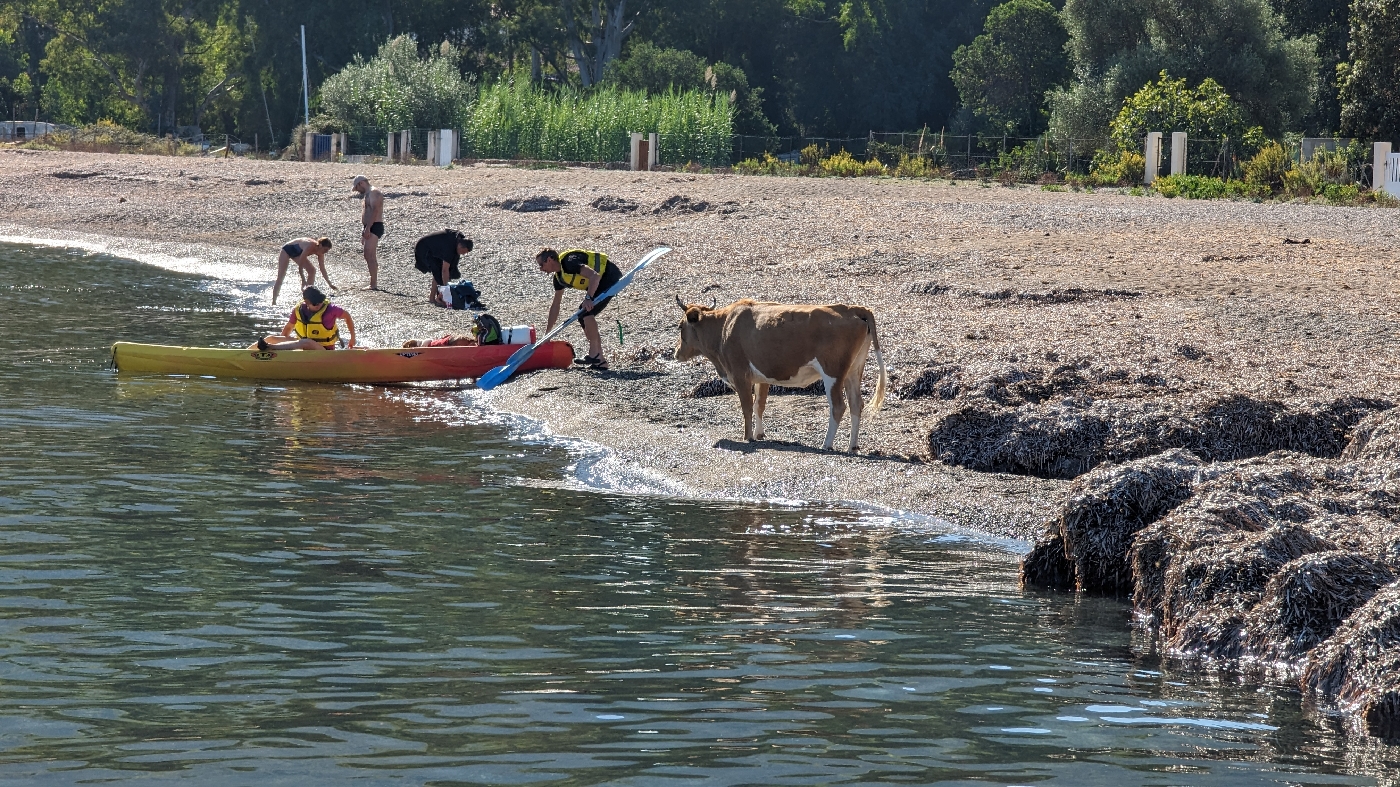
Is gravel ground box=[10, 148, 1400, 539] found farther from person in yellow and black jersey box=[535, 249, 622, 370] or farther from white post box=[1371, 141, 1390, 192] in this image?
white post box=[1371, 141, 1390, 192]

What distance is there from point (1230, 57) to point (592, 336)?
33171 mm

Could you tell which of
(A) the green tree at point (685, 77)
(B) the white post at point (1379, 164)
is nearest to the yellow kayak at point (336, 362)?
(B) the white post at point (1379, 164)

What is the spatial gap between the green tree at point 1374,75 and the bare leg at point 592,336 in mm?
27563

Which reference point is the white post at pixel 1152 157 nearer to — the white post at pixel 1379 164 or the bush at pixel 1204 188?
the bush at pixel 1204 188

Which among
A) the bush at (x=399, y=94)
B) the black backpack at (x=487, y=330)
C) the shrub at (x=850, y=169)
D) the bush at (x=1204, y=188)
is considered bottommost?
the black backpack at (x=487, y=330)

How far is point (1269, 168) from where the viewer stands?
105 ft

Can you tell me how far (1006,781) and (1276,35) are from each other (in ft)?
143

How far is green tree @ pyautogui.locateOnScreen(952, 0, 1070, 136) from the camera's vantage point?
59281mm

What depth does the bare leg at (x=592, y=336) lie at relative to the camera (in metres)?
16.8

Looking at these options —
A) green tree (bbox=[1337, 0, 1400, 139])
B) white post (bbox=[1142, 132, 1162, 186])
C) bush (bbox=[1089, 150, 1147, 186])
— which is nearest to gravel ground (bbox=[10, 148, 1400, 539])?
bush (bbox=[1089, 150, 1147, 186])

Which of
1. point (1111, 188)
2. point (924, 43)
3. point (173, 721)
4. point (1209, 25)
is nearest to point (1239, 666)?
point (173, 721)

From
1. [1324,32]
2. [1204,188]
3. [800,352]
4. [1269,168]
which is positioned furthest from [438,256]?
[1324,32]

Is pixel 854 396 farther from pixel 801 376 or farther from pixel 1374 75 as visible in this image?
pixel 1374 75

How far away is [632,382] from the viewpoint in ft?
Answer: 52.5
